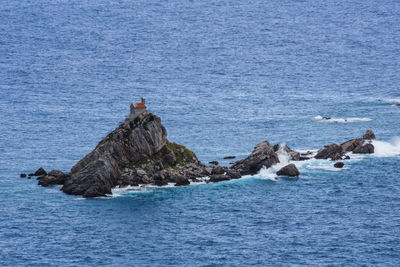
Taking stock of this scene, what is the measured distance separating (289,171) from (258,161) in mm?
6893

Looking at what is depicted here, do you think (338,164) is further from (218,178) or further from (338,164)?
(218,178)

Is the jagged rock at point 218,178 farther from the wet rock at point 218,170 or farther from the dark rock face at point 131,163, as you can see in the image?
the dark rock face at point 131,163

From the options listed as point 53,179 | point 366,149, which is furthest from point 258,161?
point 53,179

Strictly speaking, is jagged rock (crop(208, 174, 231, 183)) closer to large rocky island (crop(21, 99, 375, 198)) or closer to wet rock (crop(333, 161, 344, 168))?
large rocky island (crop(21, 99, 375, 198))

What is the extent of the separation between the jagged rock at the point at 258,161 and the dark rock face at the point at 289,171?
2544mm

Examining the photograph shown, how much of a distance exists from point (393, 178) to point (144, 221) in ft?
188

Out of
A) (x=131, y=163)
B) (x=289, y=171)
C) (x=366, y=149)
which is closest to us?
(x=131, y=163)

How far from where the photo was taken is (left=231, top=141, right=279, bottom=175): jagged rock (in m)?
183

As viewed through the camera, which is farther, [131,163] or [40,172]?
[40,172]

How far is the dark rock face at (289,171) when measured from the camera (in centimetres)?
18288

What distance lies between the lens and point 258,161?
600 feet

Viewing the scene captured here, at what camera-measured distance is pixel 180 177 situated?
17488 cm

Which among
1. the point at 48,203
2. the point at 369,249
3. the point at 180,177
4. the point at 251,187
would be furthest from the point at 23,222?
the point at 369,249

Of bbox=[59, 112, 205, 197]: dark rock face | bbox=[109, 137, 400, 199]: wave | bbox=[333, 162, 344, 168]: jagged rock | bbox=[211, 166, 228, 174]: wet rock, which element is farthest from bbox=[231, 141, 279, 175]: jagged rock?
bbox=[333, 162, 344, 168]: jagged rock
